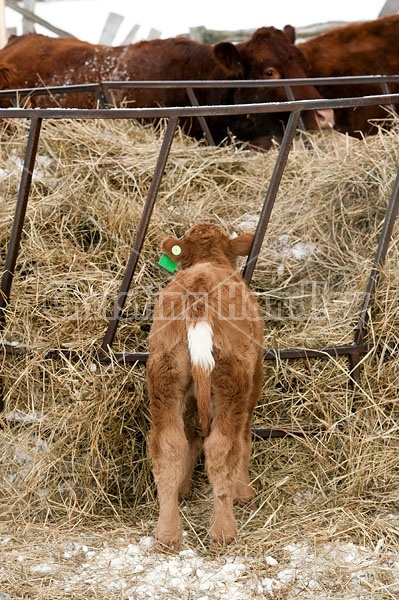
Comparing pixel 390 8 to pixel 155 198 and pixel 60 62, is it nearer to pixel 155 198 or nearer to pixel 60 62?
pixel 60 62

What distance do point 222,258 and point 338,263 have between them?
0.86 metres

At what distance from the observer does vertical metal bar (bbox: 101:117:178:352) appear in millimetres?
3324

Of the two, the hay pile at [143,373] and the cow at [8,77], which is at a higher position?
the cow at [8,77]

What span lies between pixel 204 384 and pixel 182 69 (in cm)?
461

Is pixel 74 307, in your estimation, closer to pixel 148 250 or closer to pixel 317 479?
pixel 148 250

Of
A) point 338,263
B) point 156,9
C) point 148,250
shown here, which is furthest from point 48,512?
point 156,9

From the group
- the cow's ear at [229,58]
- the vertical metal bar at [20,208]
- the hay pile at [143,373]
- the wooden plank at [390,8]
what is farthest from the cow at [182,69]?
the wooden plank at [390,8]

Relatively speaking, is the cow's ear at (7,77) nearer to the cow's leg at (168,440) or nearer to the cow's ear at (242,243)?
the cow's ear at (242,243)

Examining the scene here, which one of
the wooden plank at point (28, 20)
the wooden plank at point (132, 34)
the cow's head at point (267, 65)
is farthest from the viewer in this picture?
the wooden plank at point (132, 34)

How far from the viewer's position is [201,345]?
2.85 meters

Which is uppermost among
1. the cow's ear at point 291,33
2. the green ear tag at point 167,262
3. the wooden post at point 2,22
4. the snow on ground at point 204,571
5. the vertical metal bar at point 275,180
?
the cow's ear at point 291,33

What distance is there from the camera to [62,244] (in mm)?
3799

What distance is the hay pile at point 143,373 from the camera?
10.6ft

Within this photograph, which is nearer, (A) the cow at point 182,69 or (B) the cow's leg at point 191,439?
(B) the cow's leg at point 191,439
